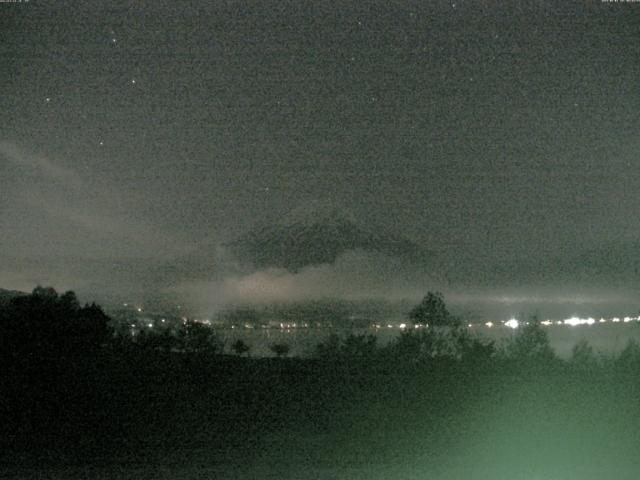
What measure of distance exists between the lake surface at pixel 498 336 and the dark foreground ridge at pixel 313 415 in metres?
2.44

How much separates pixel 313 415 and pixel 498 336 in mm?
9284

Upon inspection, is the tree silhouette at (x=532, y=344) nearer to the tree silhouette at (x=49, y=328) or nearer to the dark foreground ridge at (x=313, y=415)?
the dark foreground ridge at (x=313, y=415)

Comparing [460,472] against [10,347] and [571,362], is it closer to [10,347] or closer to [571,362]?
[571,362]

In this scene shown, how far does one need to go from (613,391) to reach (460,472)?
17.8 feet

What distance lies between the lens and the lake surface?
21094 mm

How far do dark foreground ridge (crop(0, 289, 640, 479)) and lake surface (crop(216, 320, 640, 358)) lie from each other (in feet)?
8.01

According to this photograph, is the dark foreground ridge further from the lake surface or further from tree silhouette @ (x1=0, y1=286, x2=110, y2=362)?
the lake surface

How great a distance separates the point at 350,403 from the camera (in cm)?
1480

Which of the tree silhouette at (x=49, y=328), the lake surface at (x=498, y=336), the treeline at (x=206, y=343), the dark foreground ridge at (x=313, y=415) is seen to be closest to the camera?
the dark foreground ridge at (x=313, y=415)

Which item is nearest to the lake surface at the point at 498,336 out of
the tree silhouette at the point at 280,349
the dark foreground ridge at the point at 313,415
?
Result: the tree silhouette at the point at 280,349

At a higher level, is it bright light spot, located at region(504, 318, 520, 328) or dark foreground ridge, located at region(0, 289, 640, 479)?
bright light spot, located at region(504, 318, 520, 328)

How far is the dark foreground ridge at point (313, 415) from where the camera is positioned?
11.3 metres

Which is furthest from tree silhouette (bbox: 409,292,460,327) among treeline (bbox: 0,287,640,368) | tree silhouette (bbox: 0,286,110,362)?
tree silhouette (bbox: 0,286,110,362)

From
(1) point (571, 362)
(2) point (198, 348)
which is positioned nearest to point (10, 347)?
(2) point (198, 348)
